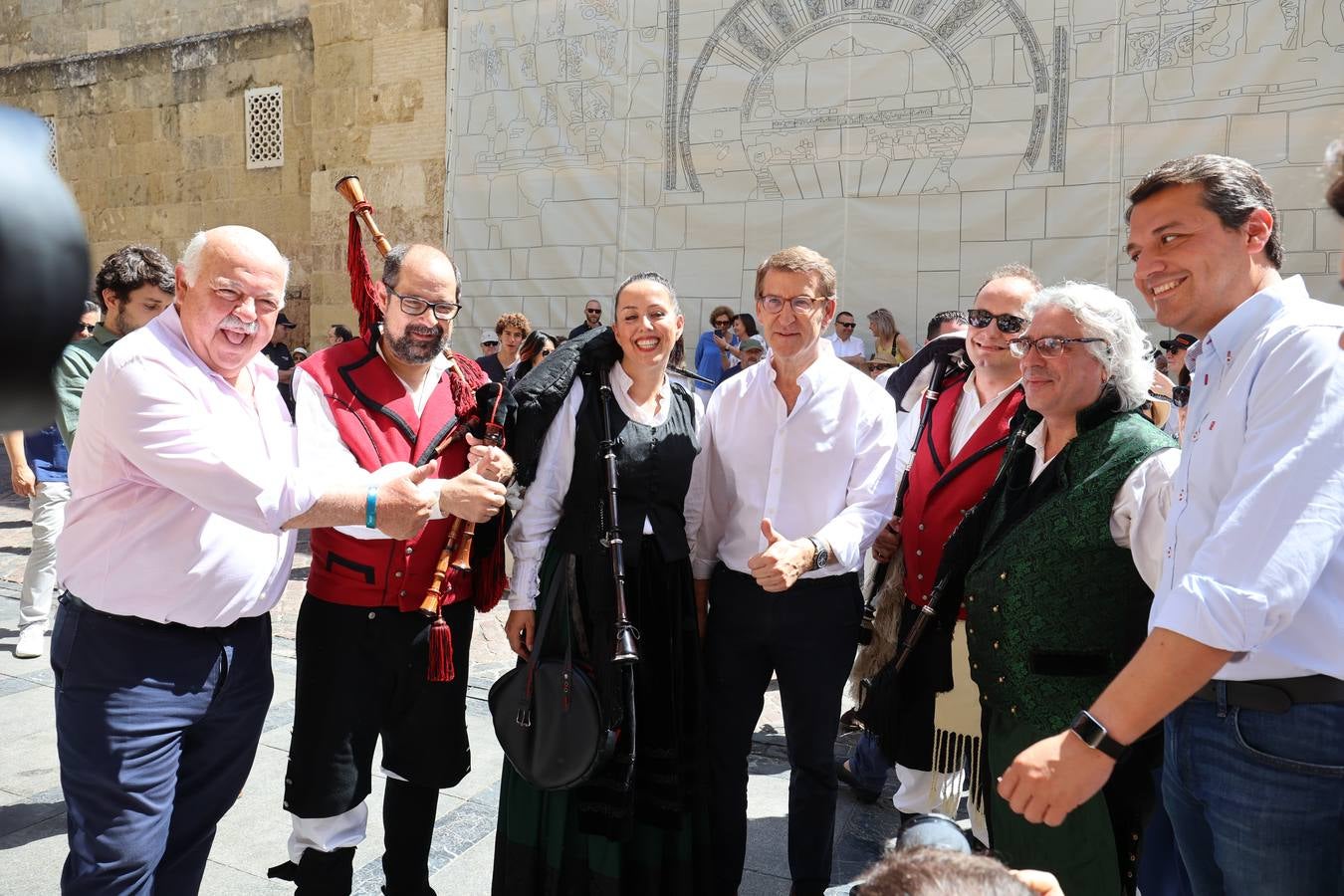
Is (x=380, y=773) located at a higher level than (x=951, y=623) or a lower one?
lower

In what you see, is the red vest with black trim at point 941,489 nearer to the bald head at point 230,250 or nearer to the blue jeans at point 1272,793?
the blue jeans at point 1272,793

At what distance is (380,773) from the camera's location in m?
3.64

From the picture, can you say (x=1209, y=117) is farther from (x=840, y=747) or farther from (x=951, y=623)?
(x=951, y=623)

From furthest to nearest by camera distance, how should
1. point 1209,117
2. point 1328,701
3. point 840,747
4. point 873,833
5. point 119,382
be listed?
point 1209,117 → point 840,747 → point 873,833 → point 119,382 → point 1328,701

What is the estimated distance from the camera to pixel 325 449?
244cm

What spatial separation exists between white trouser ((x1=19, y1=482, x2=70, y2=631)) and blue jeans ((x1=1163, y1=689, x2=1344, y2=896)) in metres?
5.32

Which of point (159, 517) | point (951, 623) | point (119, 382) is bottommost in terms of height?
point (951, 623)

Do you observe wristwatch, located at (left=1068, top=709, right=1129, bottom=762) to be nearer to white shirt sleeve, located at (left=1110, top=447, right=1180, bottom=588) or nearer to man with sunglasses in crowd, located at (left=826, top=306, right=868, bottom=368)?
white shirt sleeve, located at (left=1110, top=447, right=1180, bottom=588)

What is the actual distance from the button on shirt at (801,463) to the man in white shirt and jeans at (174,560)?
98cm

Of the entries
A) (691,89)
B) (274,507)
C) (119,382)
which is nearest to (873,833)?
(274,507)

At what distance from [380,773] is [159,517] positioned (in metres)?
1.91

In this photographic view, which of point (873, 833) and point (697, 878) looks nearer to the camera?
point (697, 878)

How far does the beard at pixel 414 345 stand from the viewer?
8.57 ft

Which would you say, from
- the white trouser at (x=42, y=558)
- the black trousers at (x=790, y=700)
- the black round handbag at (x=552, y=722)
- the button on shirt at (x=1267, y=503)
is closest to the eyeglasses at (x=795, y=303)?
the black trousers at (x=790, y=700)
